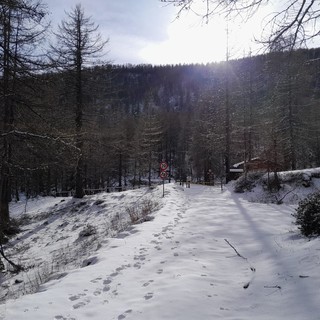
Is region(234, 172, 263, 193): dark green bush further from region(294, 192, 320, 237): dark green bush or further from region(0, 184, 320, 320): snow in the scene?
region(294, 192, 320, 237): dark green bush

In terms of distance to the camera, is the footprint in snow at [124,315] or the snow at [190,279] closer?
the footprint in snow at [124,315]

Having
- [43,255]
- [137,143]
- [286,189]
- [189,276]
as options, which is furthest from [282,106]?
[189,276]

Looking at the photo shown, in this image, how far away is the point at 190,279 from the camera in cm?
562

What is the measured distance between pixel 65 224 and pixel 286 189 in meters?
13.0

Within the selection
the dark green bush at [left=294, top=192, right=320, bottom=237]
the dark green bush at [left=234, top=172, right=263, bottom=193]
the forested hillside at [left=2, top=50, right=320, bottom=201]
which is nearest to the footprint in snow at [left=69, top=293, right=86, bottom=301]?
the forested hillside at [left=2, top=50, right=320, bottom=201]

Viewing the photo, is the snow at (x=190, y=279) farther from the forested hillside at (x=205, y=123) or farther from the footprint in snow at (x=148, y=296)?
the forested hillside at (x=205, y=123)

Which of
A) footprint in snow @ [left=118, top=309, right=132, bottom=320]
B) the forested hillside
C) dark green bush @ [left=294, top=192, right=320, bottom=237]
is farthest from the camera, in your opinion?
the forested hillside

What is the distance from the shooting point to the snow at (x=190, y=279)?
4438mm

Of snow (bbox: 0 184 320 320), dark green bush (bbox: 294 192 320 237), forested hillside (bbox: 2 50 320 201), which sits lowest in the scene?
snow (bbox: 0 184 320 320)

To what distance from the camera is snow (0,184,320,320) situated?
444 centimetres

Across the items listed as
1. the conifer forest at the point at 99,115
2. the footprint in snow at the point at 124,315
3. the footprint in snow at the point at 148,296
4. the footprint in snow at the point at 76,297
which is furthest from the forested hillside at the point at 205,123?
the footprint in snow at the point at 124,315

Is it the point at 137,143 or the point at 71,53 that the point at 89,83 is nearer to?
the point at 71,53

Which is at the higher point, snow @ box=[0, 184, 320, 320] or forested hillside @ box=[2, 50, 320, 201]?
forested hillside @ box=[2, 50, 320, 201]

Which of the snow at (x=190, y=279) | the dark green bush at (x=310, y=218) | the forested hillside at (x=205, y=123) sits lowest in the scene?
the snow at (x=190, y=279)
